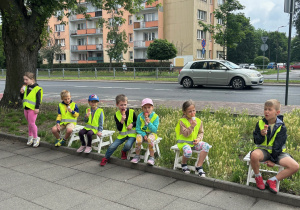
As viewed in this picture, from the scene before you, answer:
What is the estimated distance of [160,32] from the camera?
1908 inches

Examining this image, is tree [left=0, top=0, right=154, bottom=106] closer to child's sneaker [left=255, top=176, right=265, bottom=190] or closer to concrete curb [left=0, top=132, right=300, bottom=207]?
concrete curb [left=0, top=132, right=300, bottom=207]

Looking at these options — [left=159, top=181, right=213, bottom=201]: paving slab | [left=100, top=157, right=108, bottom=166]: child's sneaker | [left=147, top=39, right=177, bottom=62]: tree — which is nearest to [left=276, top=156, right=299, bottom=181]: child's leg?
[left=159, top=181, right=213, bottom=201]: paving slab

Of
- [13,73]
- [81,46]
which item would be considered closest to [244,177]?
[13,73]

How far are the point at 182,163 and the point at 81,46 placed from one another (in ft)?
189

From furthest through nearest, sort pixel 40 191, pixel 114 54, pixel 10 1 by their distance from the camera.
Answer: pixel 114 54 < pixel 10 1 < pixel 40 191

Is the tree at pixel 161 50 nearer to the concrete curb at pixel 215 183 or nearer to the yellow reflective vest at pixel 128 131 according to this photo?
the concrete curb at pixel 215 183

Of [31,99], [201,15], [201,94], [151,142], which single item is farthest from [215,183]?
[201,15]

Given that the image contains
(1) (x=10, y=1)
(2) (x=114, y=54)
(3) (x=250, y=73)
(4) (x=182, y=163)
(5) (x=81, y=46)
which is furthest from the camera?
(5) (x=81, y=46)

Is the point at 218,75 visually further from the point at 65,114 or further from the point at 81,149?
the point at 81,149

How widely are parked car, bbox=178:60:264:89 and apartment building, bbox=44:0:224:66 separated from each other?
22319 mm

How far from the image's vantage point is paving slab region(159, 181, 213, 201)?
400 cm

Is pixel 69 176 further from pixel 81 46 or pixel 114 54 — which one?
pixel 81 46

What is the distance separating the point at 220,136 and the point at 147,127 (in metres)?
1.64

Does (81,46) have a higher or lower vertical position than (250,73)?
higher
